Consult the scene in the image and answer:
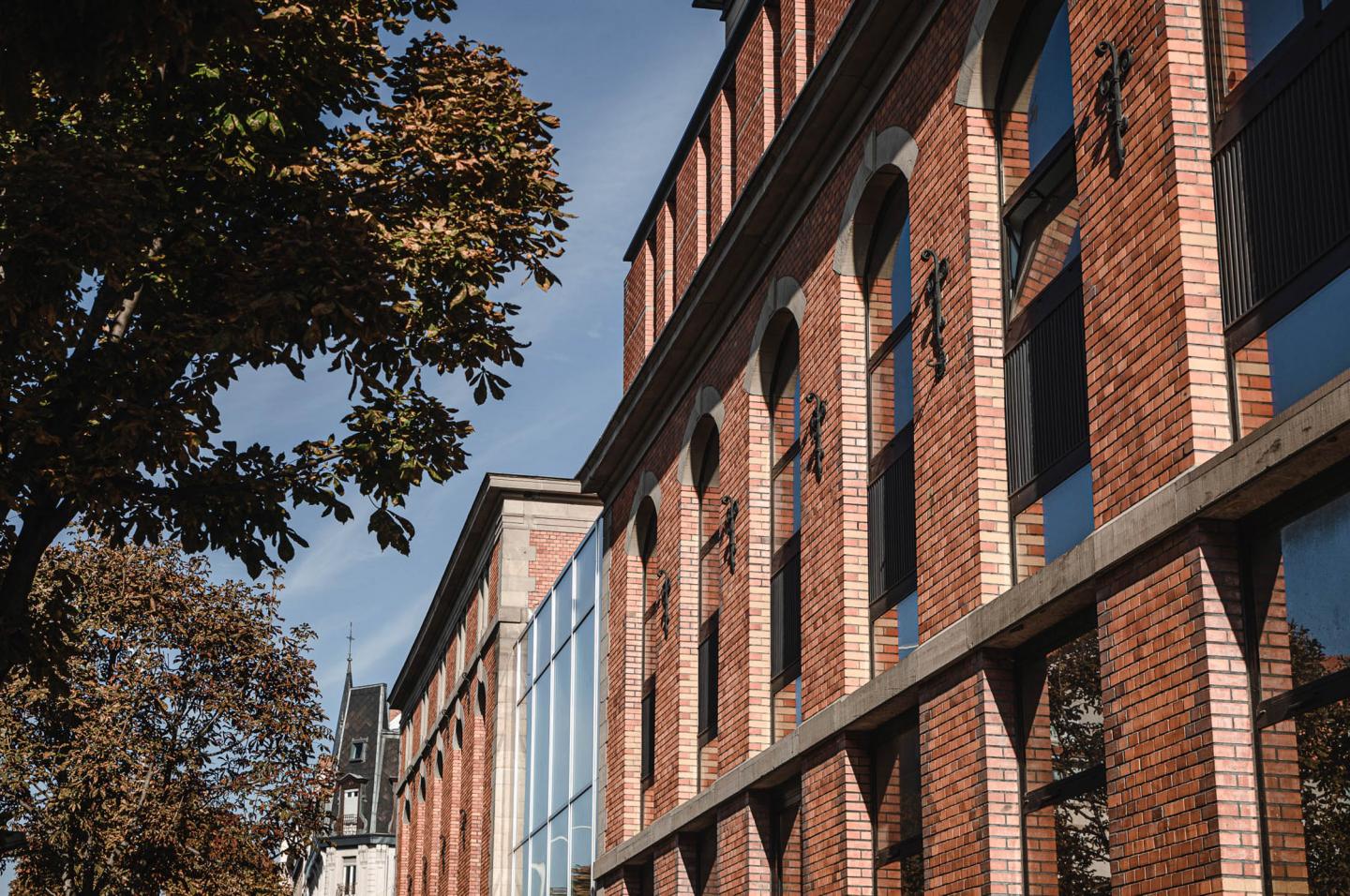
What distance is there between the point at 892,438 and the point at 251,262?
5941 millimetres

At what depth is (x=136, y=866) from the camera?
1043 inches

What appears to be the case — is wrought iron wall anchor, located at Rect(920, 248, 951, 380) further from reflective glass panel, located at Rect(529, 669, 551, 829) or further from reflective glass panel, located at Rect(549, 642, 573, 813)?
reflective glass panel, located at Rect(529, 669, 551, 829)

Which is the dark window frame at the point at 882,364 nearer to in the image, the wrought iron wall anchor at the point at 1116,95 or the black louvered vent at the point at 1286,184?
the wrought iron wall anchor at the point at 1116,95

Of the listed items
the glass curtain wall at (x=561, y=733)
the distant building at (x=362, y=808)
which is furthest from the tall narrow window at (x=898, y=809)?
the distant building at (x=362, y=808)

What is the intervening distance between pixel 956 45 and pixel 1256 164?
181 inches

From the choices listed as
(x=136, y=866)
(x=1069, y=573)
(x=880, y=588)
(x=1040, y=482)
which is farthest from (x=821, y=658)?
(x=136, y=866)

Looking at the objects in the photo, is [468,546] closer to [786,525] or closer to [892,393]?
[786,525]

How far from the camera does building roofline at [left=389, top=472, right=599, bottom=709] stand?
125ft

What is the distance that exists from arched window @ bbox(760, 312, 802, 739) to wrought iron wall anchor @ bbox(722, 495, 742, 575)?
0.70m

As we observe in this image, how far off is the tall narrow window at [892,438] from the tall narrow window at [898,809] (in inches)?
28.6

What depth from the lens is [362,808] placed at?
327 feet

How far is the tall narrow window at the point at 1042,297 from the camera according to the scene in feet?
38.8

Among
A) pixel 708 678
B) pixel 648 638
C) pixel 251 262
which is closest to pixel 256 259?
pixel 251 262

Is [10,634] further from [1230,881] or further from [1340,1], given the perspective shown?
[1340,1]
